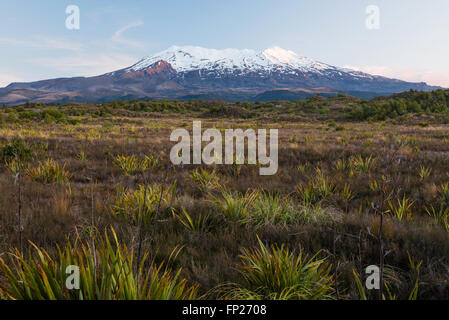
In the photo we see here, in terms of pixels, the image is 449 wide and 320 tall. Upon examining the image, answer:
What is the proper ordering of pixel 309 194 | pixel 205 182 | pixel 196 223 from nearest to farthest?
pixel 196 223
pixel 309 194
pixel 205 182

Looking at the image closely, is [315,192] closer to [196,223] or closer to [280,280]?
[196,223]

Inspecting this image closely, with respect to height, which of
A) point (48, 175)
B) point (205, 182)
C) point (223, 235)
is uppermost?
point (48, 175)

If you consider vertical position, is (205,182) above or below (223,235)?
above

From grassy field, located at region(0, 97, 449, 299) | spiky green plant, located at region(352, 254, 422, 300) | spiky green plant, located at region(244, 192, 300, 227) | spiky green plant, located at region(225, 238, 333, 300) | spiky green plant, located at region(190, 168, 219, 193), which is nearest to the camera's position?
spiky green plant, located at region(352, 254, 422, 300)

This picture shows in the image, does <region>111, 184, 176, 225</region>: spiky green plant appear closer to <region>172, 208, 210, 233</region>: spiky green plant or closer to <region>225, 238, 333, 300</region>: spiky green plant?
<region>172, 208, 210, 233</region>: spiky green plant

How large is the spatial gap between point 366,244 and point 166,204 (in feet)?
8.66

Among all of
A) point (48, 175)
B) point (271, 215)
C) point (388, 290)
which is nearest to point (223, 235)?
point (271, 215)

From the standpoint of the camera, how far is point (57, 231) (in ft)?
9.74

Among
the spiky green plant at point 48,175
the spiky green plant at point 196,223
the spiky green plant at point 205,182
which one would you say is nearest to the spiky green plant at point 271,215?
the spiky green plant at point 196,223

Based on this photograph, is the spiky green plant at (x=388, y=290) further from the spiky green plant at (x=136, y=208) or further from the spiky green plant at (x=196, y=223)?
the spiky green plant at (x=136, y=208)

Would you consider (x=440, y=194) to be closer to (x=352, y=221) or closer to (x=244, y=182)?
(x=352, y=221)

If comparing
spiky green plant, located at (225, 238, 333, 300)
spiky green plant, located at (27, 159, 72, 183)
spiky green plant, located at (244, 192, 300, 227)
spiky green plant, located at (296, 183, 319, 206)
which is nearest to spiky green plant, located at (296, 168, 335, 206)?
spiky green plant, located at (296, 183, 319, 206)

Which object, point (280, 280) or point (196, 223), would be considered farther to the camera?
point (196, 223)
